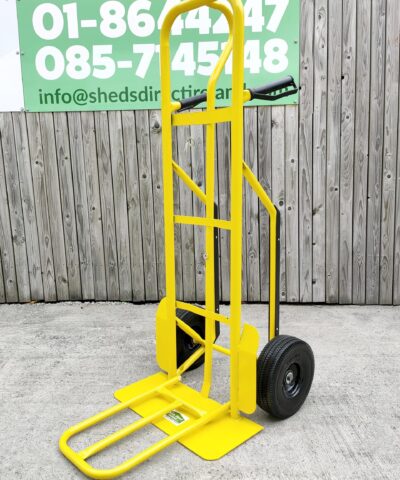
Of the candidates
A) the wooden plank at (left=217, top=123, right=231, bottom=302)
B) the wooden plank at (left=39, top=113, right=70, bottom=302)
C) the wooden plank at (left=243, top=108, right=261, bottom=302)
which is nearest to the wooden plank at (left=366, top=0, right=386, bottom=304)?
A: the wooden plank at (left=243, top=108, right=261, bottom=302)

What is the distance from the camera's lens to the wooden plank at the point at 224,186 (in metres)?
3.69

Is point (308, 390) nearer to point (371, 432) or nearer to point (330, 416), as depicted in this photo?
point (330, 416)

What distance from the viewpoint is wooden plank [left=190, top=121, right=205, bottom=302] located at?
12.2 feet

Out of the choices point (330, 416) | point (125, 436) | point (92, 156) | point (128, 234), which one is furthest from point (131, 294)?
point (330, 416)

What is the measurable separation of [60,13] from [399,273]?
3.41 m

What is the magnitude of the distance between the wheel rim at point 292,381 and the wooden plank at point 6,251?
9.01 ft

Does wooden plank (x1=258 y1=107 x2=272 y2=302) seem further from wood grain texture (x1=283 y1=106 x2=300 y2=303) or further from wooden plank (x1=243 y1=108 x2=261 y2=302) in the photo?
wood grain texture (x1=283 y1=106 x2=300 y2=303)

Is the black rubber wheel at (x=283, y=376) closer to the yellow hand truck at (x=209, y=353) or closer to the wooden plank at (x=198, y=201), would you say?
the yellow hand truck at (x=209, y=353)

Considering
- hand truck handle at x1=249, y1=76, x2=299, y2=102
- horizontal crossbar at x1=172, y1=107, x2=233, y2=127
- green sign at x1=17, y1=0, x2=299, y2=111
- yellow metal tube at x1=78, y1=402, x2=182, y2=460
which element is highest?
green sign at x1=17, y1=0, x2=299, y2=111

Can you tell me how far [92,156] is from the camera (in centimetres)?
383

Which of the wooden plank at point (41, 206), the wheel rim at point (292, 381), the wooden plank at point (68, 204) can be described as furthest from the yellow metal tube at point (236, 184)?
the wooden plank at point (41, 206)

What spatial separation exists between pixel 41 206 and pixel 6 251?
0.53m

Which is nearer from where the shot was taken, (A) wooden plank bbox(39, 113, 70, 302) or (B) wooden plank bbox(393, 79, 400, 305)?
(B) wooden plank bbox(393, 79, 400, 305)

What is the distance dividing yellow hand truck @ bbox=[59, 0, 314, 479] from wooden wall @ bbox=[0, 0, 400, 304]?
4.52ft
